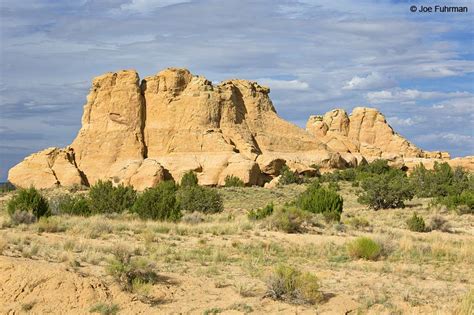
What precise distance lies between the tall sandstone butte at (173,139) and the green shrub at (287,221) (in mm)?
24781

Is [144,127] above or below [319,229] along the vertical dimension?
above

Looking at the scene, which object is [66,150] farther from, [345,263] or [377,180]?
[345,263]

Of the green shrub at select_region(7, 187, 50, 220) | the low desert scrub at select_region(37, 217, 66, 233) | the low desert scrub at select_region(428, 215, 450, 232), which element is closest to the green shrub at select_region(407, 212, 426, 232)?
the low desert scrub at select_region(428, 215, 450, 232)

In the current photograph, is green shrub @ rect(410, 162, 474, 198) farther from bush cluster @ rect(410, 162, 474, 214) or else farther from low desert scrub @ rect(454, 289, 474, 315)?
low desert scrub @ rect(454, 289, 474, 315)

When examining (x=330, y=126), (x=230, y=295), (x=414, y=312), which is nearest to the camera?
(x=414, y=312)

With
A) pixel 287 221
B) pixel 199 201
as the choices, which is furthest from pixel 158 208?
pixel 199 201

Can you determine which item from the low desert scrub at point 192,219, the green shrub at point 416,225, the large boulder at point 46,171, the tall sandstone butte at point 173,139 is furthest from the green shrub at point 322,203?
the large boulder at point 46,171

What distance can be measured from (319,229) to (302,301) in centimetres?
1238

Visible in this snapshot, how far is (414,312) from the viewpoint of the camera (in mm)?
9805

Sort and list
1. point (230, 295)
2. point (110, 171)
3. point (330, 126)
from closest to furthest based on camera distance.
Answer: point (230, 295)
point (110, 171)
point (330, 126)

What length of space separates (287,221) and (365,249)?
511cm

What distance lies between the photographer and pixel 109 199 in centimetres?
2956

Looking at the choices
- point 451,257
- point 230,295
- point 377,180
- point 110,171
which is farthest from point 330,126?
point 230,295

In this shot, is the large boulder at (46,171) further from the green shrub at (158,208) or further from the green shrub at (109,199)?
the green shrub at (158,208)
